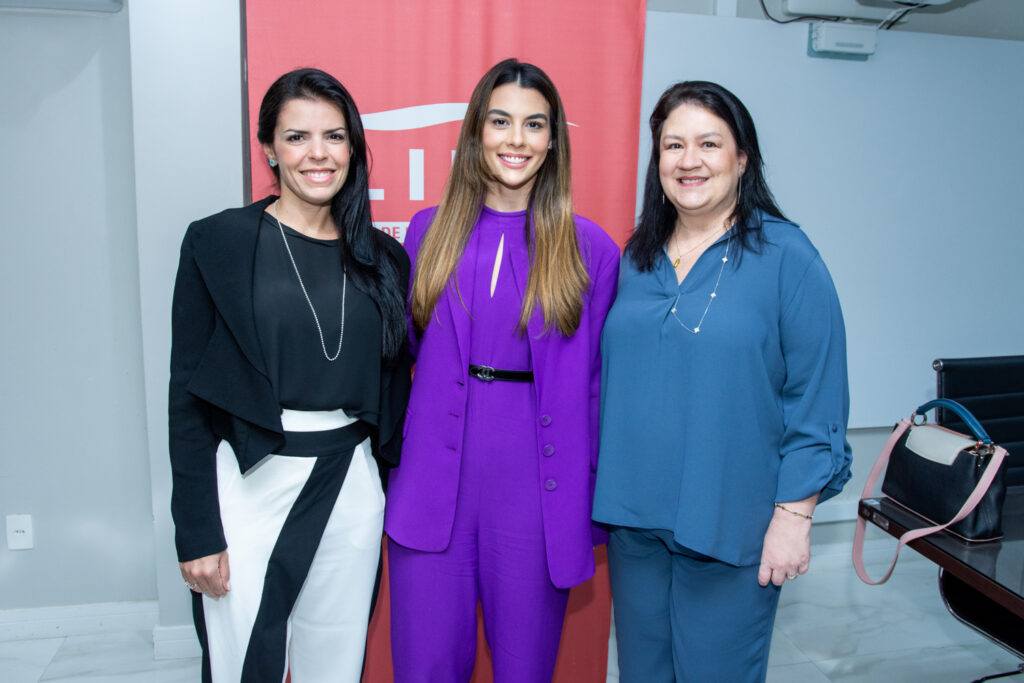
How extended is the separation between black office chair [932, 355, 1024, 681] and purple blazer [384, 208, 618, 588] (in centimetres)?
113

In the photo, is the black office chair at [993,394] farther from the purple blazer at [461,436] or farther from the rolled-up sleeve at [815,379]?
the purple blazer at [461,436]

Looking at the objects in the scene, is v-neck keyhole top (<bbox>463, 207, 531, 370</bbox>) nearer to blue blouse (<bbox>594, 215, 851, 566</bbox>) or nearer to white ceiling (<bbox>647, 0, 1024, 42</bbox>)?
blue blouse (<bbox>594, 215, 851, 566</bbox>)

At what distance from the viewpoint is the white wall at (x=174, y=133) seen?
83.7 inches

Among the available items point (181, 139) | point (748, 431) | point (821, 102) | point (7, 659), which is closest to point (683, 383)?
point (748, 431)

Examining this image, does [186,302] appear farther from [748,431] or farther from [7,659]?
[7,659]

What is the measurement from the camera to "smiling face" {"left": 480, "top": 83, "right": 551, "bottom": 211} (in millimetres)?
1589

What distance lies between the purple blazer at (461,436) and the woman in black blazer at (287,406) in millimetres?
72

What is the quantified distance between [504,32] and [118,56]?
1320 millimetres

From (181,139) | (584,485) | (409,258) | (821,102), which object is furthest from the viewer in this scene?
(821,102)

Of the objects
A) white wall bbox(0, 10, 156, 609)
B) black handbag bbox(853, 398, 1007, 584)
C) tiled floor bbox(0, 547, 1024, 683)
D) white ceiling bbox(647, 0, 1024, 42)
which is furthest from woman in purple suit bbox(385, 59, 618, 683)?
white ceiling bbox(647, 0, 1024, 42)

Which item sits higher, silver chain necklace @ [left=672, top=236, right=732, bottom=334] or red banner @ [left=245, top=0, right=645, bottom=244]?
red banner @ [left=245, top=0, right=645, bottom=244]

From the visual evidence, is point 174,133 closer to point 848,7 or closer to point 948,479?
point 948,479

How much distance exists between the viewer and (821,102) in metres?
2.87

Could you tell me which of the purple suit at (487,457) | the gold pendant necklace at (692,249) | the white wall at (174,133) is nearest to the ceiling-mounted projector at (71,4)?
the white wall at (174,133)
